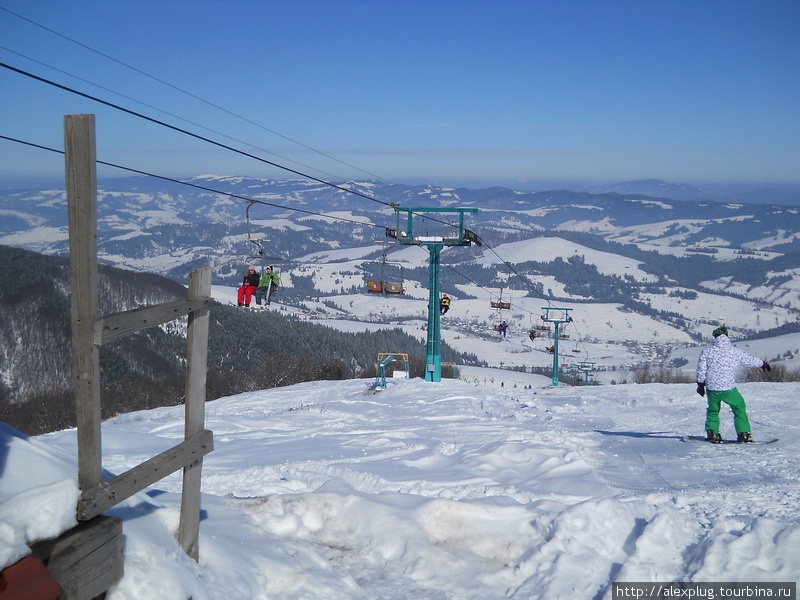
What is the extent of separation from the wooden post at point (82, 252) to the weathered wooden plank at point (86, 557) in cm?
58

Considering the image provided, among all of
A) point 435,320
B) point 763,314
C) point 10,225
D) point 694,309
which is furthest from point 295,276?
point 435,320

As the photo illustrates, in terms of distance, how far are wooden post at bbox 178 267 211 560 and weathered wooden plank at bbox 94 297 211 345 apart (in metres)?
0.06

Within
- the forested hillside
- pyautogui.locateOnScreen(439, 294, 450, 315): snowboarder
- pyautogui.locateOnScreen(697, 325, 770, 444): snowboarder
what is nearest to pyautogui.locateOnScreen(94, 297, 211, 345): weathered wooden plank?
pyautogui.locateOnScreen(697, 325, 770, 444): snowboarder

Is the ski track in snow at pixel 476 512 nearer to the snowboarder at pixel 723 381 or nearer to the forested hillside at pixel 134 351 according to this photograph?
the snowboarder at pixel 723 381

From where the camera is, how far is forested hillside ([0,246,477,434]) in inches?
1949

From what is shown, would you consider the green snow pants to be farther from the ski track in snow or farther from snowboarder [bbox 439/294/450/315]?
snowboarder [bbox 439/294/450/315]

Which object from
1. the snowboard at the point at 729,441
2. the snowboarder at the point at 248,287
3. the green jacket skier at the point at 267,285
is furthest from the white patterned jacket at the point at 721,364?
the snowboarder at the point at 248,287

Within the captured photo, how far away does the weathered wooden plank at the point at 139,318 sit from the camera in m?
3.60

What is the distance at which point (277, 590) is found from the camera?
4.50 meters

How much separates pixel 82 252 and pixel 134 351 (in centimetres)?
6736

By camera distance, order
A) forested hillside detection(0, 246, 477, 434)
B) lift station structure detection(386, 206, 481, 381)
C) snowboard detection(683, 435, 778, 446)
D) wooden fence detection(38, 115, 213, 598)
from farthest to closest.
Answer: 1. forested hillside detection(0, 246, 477, 434)
2. lift station structure detection(386, 206, 481, 381)
3. snowboard detection(683, 435, 778, 446)
4. wooden fence detection(38, 115, 213, 598)

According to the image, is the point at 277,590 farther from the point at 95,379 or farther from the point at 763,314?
the point at 763,314

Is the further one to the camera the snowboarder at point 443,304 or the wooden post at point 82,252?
the snowboarder at point 443,304

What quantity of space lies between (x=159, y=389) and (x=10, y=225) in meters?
122
